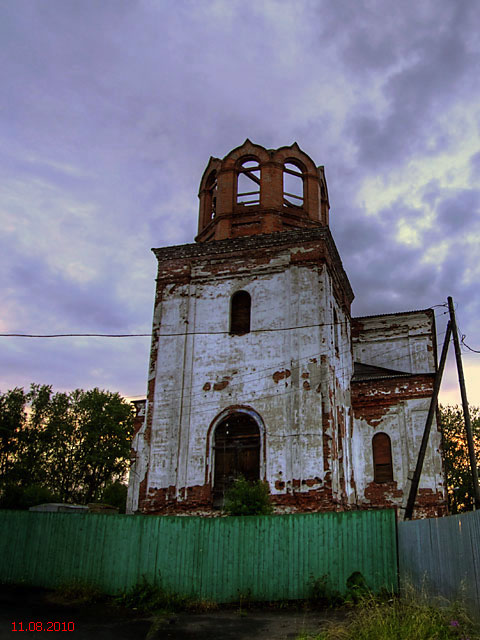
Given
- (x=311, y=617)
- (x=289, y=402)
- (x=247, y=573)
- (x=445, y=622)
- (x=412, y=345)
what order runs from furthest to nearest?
(x=412, y=345), (x=289, y=402), (x=247, y=573), (x=311, y=617), (x=445, y=622)

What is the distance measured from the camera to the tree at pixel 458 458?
1438 inches

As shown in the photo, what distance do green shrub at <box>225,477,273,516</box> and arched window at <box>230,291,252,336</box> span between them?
5252mm

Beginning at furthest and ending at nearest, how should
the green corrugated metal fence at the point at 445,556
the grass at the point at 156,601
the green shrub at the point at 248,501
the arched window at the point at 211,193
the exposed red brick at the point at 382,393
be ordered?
1. the arched window at the point at 211,193
2. the exposed red brick at the point at 382,393
3. the green shrub at the point at 248,501
4. the grass at the point at 156,601
5. the green corrugated metal fence at the point at 445,556

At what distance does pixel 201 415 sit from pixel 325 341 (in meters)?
4.40

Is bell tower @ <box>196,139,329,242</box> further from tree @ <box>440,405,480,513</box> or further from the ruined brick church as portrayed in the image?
tree @ <box>440,405,480,513</box>

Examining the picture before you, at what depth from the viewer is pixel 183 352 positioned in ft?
59.4

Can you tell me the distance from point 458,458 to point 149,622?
32074 millimetres

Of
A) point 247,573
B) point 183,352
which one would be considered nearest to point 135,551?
point 247,573

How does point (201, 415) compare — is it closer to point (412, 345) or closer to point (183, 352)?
point (183, 352)

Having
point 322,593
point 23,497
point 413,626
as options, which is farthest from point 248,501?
point 23,497

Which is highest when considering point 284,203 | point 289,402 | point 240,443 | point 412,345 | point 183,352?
point 284,203

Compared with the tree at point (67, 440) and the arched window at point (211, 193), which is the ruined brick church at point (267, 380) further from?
the tree at point (67, 440)

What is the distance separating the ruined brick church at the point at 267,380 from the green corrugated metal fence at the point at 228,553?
3608 millimetres
